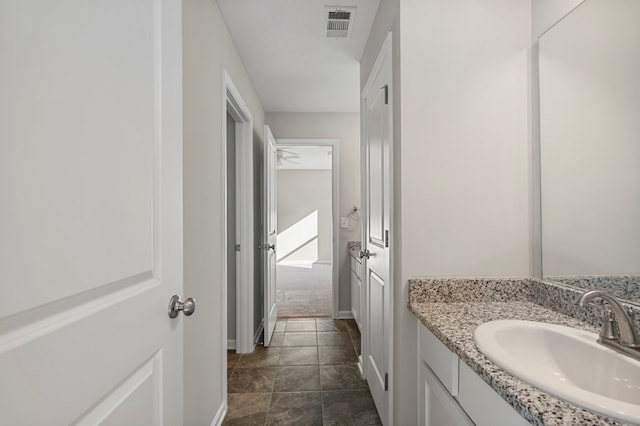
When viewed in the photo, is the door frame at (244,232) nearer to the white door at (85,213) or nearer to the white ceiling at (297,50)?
the white ceiling at (297,50)

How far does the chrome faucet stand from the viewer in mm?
851

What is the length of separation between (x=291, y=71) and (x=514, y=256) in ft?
7.08

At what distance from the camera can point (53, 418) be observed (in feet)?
1.65

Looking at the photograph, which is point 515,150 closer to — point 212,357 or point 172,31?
point 172,31

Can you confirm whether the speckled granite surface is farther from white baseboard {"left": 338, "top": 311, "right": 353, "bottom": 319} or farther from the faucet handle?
white baseboard {"left": 338, "top": 311, "right": 353, "bottom": 319}

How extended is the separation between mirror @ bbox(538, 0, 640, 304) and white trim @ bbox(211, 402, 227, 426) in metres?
1.81

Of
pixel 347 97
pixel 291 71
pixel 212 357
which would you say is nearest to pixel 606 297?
pixel 212 357

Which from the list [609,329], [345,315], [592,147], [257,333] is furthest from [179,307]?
[345,315]

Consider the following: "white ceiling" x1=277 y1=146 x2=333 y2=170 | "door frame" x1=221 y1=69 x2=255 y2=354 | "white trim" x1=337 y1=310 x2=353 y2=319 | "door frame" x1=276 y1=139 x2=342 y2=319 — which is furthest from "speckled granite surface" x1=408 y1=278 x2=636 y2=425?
"white ceiling" x1=277 y1=146 x2=333 y2=170

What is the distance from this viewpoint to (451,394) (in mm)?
1027

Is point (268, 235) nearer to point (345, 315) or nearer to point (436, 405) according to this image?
point (345, 315)

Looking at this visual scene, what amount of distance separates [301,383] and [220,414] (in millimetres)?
596

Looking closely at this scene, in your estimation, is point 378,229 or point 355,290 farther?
point 355,290

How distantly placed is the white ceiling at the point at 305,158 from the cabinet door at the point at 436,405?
13.1 ft
